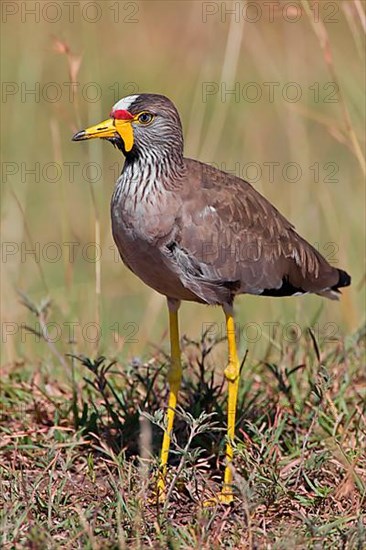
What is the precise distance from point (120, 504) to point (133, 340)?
218 cm

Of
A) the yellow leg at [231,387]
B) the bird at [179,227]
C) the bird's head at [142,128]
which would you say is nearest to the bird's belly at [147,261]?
the bird at [179,227]

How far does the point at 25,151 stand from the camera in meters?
9.29

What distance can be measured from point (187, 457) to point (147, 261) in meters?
0.81

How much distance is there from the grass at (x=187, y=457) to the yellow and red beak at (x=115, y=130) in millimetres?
926

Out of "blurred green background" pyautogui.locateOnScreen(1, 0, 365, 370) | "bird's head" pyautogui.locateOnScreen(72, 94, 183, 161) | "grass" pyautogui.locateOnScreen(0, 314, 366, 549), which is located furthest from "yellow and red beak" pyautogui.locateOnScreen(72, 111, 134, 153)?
"grass" pyautogui.locateOnScreen(0, 314, 366, 549)

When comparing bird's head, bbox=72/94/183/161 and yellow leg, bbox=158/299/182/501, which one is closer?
bird's head, bbox=72/94/183/161

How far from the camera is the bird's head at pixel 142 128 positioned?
4578mm

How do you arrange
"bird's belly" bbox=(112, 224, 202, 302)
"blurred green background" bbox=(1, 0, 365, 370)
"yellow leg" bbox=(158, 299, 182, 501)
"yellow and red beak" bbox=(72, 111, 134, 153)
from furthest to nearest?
"blurred green background" bbox=(1, 0, 365, 370) → "yellow leg" bbox=(158, 299, 182, 501) → "yellow and red beak" bbox=(72, 111, 134, 153) → "bird's belly" bbox=(112, 224, 202, 302)

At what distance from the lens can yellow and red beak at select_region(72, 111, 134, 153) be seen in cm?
454

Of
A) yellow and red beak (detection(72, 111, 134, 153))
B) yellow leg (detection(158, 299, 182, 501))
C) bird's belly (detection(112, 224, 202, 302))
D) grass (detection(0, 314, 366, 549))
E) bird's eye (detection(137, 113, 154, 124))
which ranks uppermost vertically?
bird's eye (detection(137, 113, 154, 124))

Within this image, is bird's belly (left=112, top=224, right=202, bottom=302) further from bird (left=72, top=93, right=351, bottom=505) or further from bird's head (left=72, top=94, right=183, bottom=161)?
bird's head (left=72, top=94, right=183, bottom=161)

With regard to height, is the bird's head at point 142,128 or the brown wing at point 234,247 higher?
the bird's head at point 142,128

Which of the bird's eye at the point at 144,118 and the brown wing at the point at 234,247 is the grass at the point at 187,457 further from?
the bird's eye at the point at 144,118

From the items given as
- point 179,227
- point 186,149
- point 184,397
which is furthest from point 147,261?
point 186,149
